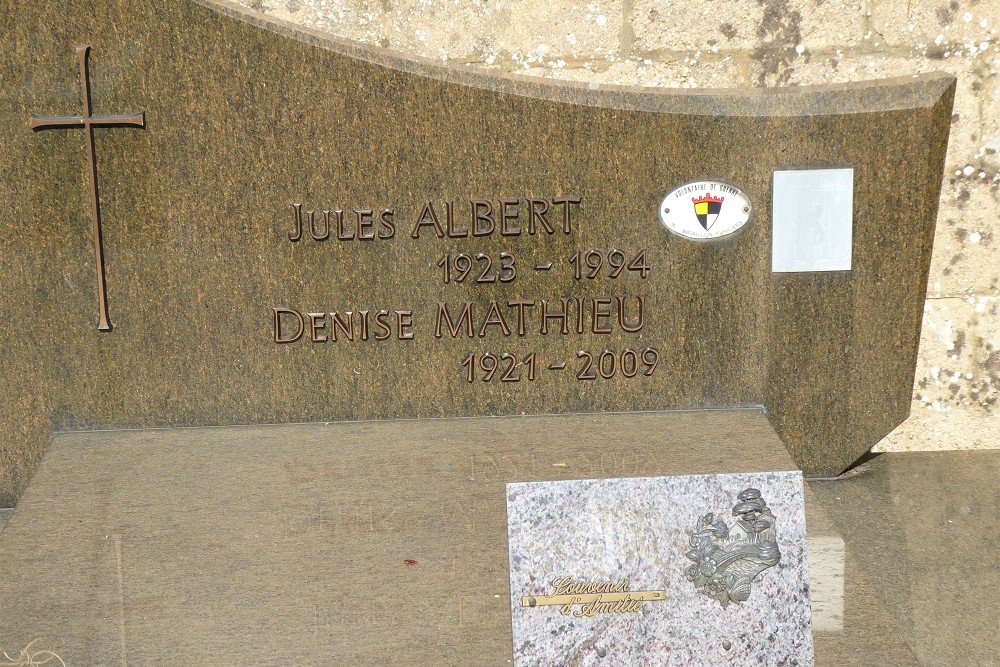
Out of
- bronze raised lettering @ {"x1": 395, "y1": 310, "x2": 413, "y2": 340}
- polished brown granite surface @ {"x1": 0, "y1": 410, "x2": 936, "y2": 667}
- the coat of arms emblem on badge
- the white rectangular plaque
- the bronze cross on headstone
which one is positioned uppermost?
the bronze cross on headstone

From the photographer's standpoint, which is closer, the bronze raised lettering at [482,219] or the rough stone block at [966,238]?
the bronze raised lettering at [482,219]

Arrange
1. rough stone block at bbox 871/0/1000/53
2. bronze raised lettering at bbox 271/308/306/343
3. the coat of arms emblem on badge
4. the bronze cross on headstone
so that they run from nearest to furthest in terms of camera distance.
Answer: the coat of arms emblem on badge, the bronze cross on headstone, bronze raised lettering at bbox 271/308/306/343, rough stone block at bbox 871/0/1000/53

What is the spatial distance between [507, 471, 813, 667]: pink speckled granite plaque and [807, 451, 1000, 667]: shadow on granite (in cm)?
53

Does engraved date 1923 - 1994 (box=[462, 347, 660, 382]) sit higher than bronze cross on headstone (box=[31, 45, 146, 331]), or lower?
lower

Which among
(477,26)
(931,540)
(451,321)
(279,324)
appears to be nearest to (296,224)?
(279,324)

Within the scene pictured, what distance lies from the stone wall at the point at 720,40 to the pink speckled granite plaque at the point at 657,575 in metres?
1.90

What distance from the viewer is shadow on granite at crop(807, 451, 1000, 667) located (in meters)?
1.94

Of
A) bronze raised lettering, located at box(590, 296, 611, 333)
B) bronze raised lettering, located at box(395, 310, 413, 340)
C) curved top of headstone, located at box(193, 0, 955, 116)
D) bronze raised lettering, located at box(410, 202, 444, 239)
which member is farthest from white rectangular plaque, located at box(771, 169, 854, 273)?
bronze raised lettering, located at box(395, 310, 413, 340)

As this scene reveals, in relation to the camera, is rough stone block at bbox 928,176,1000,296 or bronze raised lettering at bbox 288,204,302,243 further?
rough stone block at bbox 928,176,1000,296

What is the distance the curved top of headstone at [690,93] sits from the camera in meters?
2.46

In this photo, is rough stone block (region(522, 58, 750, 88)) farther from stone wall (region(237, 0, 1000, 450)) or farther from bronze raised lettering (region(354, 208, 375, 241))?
bronze raised lettering (region(354, 208, 375, 241))

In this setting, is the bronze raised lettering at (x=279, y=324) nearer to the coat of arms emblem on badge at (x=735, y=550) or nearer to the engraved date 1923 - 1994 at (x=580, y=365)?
the engraved date 1923 - 1994 at (x=580, y=365)

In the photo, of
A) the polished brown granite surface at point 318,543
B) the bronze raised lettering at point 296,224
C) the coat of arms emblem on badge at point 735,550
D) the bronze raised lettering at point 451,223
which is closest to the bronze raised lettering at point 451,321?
the bronze raised lettering at point 451,223

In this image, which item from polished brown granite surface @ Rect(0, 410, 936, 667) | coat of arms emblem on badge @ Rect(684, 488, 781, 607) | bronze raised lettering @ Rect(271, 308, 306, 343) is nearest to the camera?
coat of arms emblem on badge @ Rect(684, 488, 781, 607)
